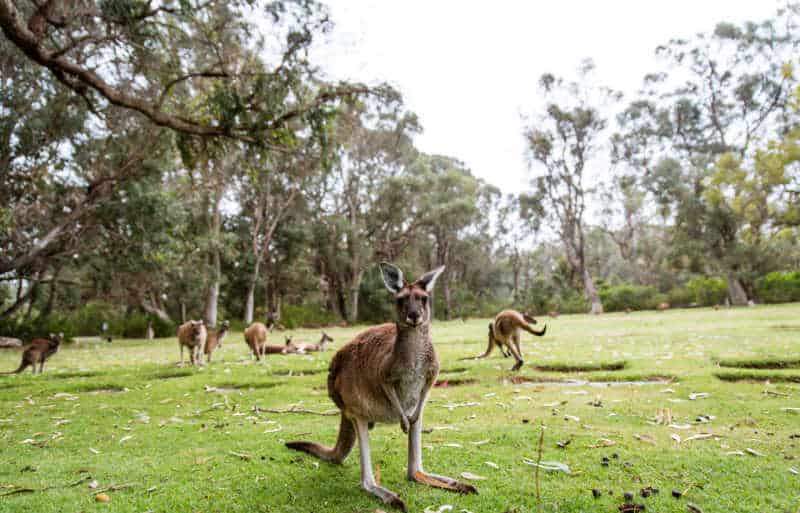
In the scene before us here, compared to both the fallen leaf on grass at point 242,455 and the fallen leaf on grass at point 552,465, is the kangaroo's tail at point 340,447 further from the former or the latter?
the fallen leaf on grass at point 552,465

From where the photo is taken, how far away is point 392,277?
2924 mm

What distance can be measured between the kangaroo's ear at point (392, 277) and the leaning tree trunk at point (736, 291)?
31.5 meters

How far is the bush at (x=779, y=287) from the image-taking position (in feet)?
87.9

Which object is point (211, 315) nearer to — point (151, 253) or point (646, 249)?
point (151, 253)

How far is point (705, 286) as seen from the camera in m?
30.9

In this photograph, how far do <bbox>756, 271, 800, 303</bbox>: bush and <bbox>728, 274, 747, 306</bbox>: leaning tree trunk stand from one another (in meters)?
1.04

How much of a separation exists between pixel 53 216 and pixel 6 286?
9418mm

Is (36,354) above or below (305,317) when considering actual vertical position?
below

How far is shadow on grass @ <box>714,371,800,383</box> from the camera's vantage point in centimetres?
559

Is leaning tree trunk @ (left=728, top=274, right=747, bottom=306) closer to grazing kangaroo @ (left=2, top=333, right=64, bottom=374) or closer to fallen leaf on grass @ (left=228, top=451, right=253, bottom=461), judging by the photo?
fallen leaf on grass @ (left=228, top=451, right=253, bottom=461)

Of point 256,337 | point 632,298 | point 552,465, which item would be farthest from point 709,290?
point 552,465

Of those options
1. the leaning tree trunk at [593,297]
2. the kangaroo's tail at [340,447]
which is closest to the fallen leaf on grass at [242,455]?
the kangaroo's tail at [340,447]

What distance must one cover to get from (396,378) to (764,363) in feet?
20.7

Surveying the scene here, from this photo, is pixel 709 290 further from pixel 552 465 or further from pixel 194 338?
pixel 552 465
